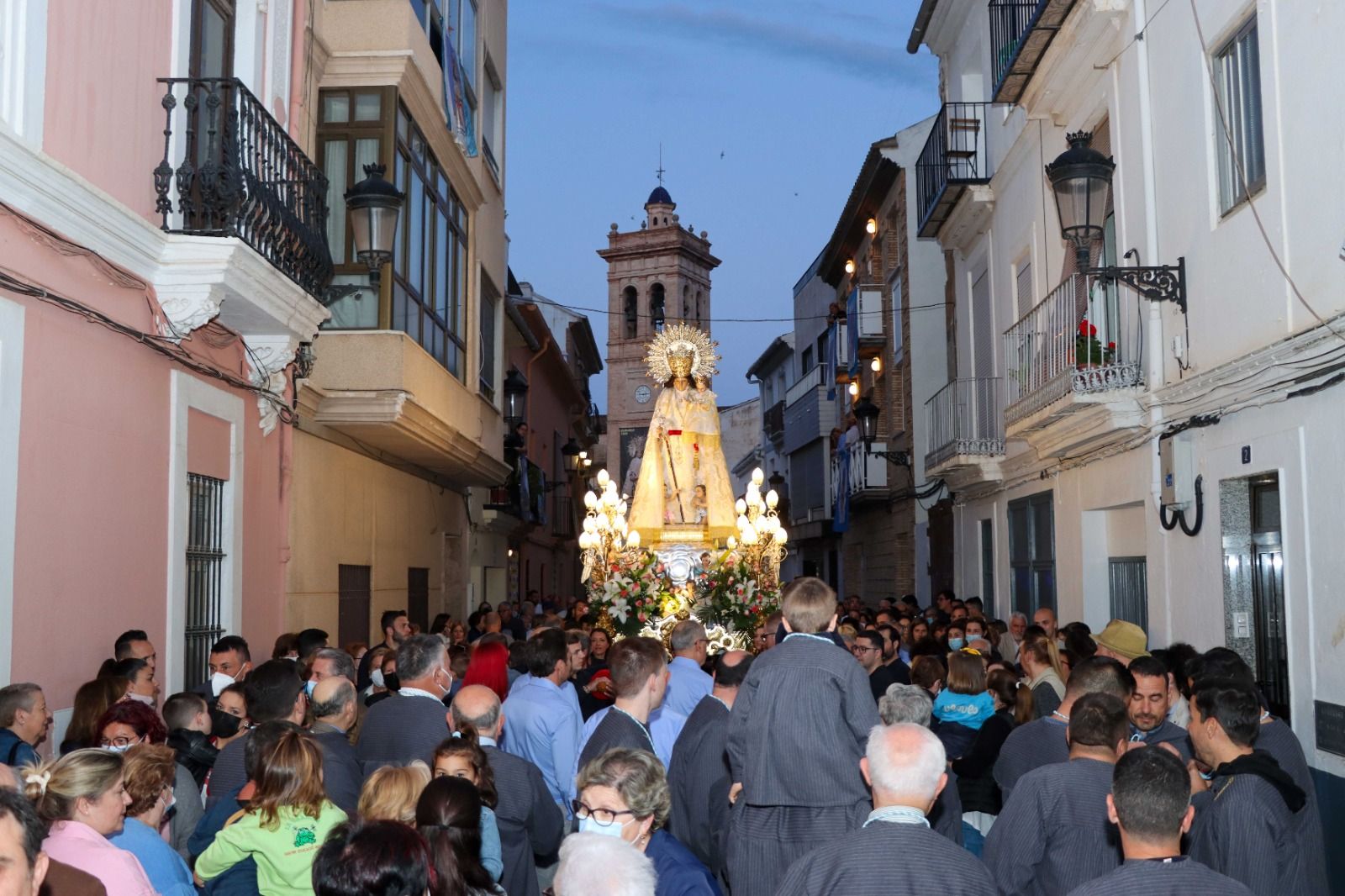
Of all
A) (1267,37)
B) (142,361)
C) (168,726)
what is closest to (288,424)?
(142,361)

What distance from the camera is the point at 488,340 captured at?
20.6 m

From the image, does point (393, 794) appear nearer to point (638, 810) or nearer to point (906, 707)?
point (638, 810)

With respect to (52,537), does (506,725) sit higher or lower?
lower

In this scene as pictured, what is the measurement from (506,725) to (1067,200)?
557cm

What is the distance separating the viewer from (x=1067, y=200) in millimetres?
9828

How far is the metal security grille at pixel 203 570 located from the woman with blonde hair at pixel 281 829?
537cm

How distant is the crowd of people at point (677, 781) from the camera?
12.4ft

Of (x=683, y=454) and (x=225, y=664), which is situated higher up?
(x=683, y=454)

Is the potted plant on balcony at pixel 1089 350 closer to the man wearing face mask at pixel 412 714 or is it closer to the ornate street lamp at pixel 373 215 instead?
the ornate street lamp at pixel 373 215

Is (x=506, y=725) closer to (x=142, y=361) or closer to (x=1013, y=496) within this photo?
(x=142, y=361)

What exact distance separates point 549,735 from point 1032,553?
419 inches

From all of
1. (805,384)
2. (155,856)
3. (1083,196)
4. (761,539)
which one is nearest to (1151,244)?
(1083,196)

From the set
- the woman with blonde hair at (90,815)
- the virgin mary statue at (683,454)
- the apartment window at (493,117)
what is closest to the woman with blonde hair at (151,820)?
the woman with blonde hair at (90,815)

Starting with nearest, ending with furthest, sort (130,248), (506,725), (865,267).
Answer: (506,725) → (130,248) → (865,267)
